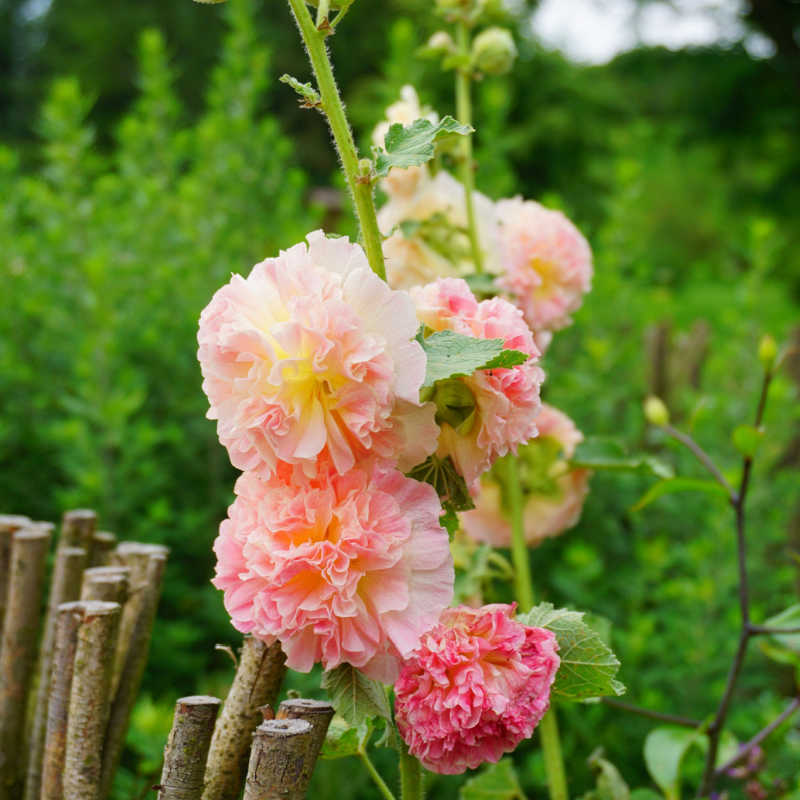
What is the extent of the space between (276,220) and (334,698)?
2.27m

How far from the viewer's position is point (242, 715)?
87 centimetres

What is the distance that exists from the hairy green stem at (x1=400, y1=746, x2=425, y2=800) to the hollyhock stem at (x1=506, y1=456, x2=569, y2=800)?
0.33 metres

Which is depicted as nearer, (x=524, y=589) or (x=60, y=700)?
(x=60, y=700)

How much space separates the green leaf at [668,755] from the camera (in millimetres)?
1244

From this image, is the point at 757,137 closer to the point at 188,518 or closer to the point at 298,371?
the point at 188,518

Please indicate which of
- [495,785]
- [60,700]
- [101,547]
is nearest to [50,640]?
[101,547]

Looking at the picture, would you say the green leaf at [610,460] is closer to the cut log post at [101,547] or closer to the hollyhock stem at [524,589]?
the hollyhock stem at [524,589]

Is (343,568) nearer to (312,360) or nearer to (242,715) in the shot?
Result: (312,360)

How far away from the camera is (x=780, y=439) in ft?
9.60

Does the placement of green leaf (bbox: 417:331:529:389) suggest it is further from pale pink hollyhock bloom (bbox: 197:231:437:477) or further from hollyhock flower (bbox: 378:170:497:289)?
hollyhock flower (bbox: 378:170:497:289)

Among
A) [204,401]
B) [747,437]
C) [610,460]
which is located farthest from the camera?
[204,401]

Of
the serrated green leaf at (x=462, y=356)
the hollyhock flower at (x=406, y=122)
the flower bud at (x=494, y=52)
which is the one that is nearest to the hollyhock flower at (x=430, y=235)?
the hollyhock flower at (x=406, y=122)

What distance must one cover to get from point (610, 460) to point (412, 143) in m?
0.63

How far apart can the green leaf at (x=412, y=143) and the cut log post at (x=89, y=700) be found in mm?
542
